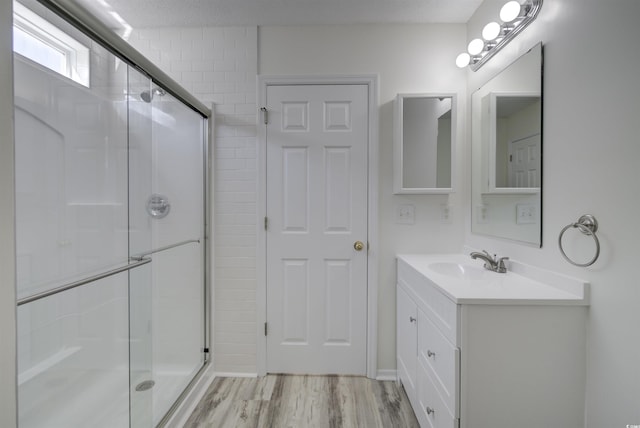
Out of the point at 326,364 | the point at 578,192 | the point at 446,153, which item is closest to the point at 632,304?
the point at 578,192

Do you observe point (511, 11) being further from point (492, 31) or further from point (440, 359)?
point (440, 359)

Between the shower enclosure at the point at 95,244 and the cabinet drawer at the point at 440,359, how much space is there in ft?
Answer: 4.61

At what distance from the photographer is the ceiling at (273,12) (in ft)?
6.31

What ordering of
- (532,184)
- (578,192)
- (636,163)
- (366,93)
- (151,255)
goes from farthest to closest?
(366,93), (151,255), (532,184), (578,192), (636,163)

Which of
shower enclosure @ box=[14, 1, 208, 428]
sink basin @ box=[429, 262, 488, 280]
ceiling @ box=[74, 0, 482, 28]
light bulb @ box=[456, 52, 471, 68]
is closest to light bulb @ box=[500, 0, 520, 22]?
light bulb @ box=[456, 52, 471, 68]

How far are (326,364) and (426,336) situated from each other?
3.06ft

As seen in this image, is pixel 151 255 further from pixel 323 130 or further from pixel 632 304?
pixel 632 304

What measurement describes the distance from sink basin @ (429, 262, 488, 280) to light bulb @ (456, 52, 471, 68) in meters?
1.26

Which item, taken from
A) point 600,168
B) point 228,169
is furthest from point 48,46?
point 600,168

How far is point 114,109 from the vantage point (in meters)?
1.35

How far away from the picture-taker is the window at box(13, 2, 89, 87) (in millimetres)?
983

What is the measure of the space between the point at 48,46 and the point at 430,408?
216 cm

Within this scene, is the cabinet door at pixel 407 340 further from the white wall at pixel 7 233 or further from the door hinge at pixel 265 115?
the white wall at pixel 7 233

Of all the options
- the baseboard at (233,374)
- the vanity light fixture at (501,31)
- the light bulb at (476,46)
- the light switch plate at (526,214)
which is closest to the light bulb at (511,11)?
the vanity light fixture at (501,31)
